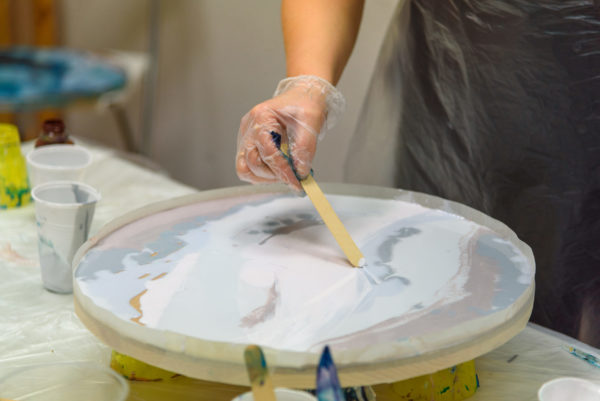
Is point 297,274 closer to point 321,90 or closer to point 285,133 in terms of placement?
point 285,133

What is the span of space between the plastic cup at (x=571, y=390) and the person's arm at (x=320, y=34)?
2.42ft

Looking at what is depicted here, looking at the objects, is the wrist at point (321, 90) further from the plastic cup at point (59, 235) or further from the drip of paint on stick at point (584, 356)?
the drip of paint on stick at point (584, 356)

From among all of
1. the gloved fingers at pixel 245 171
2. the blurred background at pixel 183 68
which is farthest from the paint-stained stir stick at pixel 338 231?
the blurred background at pixel 183 68

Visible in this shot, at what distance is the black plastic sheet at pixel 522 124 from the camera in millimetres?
1182

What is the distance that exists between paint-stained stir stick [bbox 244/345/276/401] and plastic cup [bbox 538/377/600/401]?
356 mm

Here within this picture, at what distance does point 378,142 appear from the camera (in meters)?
1.53

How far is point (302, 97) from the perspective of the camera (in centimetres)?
121

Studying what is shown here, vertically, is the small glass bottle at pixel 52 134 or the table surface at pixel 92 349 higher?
the small glass bottle at pixel 52 134

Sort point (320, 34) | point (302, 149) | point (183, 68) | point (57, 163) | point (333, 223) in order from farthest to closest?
point (183, 68) → point (57, 163) → point (320, 34) → point (302, 149) → point (333, 223)

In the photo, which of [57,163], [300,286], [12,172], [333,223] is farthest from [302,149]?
[12,172]

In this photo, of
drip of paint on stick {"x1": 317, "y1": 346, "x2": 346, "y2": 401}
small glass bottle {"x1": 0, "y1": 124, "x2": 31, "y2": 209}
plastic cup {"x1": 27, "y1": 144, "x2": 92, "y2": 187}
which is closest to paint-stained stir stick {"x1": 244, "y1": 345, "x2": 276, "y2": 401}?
drip of paint on stick {"x1": 317, "y1": 346, "x2": 346, "y2": 401}

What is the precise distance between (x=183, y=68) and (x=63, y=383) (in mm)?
2325

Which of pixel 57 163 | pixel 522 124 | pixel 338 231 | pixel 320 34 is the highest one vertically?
pixel 320 34

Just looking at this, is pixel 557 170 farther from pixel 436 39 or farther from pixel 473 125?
pixel 436 39
